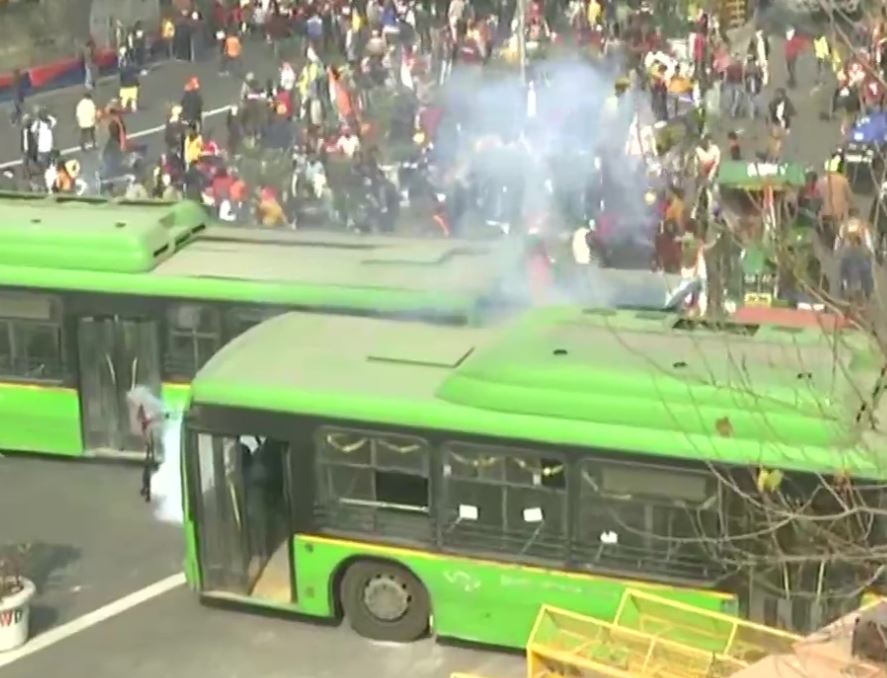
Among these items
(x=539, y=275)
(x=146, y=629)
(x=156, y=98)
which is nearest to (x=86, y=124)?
(x=156, y=98)

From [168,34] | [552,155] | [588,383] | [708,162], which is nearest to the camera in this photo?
[588,383]

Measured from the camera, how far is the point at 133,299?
16391 millimetres

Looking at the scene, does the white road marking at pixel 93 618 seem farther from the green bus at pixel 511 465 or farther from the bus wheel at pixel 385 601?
the bus wheel at pixel 385 601

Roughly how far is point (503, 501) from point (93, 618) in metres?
3.59

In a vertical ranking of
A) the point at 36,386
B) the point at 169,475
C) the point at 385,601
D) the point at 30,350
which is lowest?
the point at 169,475

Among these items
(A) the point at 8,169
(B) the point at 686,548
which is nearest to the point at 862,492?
(B) the point at 686,548

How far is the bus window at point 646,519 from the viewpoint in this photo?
38.8ft

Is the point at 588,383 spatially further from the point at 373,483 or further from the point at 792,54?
the point at 792,54

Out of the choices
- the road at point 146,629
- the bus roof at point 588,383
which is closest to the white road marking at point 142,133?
the road at point 146,629

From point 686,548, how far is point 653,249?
945 centimetres

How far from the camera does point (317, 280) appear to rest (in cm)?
1611

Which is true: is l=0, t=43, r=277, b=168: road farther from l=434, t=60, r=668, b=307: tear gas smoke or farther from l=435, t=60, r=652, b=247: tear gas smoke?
l=434, t=60, r=668, b=307: tear gas smoke

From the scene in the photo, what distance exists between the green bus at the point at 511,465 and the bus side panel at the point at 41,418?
334cm

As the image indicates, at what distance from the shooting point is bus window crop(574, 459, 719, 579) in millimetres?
11836
